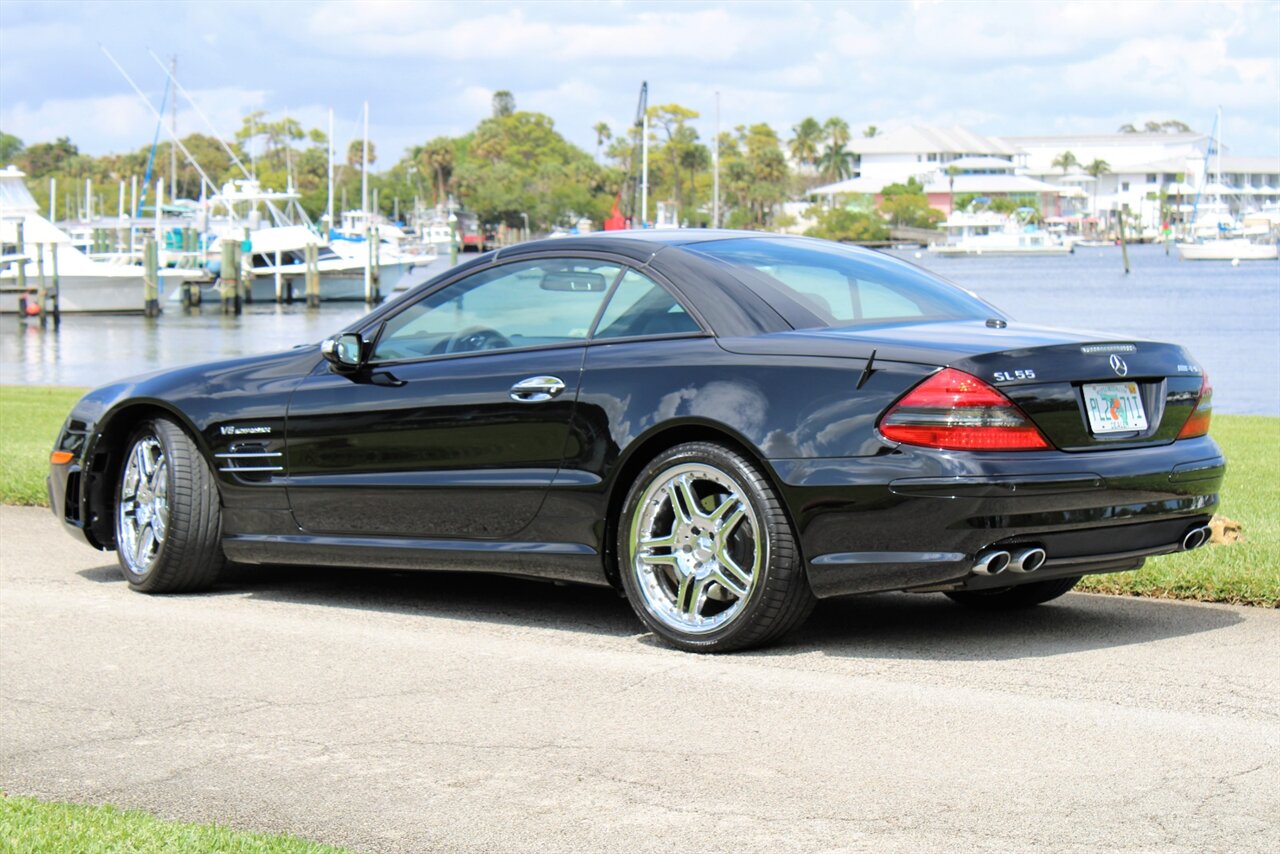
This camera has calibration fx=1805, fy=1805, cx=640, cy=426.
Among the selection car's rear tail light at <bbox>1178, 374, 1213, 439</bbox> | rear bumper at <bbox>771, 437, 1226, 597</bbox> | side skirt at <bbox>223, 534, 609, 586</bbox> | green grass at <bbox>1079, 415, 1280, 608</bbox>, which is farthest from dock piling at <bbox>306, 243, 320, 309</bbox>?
rear bumper at <bbox>771, 437, 1226, 597</bbox>

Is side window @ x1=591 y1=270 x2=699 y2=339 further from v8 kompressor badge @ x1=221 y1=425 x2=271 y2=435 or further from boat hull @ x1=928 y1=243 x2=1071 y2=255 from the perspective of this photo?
boat hull @ x1=928 y1=243 x2=1071 y2=255

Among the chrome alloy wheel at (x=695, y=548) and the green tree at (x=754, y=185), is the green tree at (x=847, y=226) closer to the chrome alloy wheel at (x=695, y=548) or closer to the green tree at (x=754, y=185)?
the green tree at (x=754, y=185)

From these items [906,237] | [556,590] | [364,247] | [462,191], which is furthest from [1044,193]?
[556,590]

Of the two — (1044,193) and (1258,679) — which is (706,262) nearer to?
(1258,679)

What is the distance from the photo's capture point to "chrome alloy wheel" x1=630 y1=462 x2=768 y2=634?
19.9 ft

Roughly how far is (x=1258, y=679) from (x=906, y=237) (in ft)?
559

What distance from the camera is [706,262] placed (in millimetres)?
6566

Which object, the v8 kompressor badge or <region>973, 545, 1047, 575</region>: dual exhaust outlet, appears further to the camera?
the v8 kompressor badge

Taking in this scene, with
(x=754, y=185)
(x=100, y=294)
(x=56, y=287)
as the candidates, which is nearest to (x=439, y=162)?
(x=754, y=185)

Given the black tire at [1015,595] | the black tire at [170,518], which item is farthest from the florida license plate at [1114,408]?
the black tire at [170,518]

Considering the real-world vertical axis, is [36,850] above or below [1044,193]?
below

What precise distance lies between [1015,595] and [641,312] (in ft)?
6.21

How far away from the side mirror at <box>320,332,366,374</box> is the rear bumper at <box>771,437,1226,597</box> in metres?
2.04

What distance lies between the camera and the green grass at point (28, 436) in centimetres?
1112
